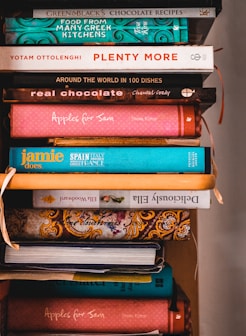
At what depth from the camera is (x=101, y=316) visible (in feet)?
2.55

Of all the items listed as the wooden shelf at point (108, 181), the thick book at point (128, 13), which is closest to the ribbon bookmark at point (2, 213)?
the wooden shelf at point (108, 181)

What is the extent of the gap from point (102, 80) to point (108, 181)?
0.51 ft

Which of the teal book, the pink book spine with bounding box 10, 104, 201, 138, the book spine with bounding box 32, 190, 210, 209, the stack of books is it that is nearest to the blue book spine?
the stack of books

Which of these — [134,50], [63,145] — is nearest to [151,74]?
[134,50]

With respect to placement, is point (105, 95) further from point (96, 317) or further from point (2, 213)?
point (96, 317)

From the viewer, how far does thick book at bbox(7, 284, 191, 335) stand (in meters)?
0.78

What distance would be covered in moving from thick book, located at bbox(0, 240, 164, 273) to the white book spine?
1.10ft

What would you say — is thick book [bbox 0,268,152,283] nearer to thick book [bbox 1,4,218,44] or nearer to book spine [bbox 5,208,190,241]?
book spine [bbox 5,208,190,241]

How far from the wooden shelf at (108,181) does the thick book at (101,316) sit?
0.66 feet

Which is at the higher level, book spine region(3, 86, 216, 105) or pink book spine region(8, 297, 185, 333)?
book spine region(3, 86, 216, 105)

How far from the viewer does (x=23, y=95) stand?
73 cm

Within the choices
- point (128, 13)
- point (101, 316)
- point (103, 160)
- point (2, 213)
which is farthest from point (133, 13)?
point (101, 316)

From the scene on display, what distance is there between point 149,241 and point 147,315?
111 mm

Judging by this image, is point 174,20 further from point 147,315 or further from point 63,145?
point 147,315
